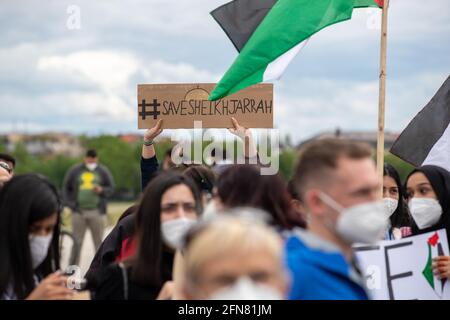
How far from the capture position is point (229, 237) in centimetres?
236

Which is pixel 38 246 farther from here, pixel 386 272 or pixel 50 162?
pixel 50 162

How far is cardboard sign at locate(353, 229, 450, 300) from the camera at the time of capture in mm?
4191

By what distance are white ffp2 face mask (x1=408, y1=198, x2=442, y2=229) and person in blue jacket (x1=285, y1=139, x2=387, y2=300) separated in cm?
182

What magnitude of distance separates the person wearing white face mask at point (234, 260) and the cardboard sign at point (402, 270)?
5.96 feet

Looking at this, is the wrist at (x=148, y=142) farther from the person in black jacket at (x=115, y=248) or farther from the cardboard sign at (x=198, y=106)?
the person in black jacket at (x=115, y=248)

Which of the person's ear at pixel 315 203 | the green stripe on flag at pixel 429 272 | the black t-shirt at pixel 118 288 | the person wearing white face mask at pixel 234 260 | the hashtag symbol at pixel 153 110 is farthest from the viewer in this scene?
the hashtag symbol at pixel 153 110

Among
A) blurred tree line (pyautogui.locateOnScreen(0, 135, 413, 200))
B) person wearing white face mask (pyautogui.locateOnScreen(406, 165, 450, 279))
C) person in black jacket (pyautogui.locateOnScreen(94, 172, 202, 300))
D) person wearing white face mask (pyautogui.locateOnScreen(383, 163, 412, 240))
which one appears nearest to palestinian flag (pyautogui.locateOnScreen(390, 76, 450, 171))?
person wearing white face mask (pyautogui.locateOnScreen(383, 163, 412, 240))

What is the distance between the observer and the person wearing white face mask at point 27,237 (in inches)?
→ 128

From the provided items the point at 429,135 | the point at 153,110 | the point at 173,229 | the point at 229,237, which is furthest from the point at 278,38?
the point at 229,237

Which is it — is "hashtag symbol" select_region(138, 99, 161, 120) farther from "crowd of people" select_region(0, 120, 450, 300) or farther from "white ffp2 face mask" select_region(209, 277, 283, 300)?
"white ffp2 face mask" select_region(209, 277, 283, 300)

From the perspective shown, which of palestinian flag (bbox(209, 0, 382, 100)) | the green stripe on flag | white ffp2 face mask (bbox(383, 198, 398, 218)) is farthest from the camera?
white ffp2 face mask (bbox(383, 198, 398, 218))

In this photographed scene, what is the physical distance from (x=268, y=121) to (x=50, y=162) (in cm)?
9462

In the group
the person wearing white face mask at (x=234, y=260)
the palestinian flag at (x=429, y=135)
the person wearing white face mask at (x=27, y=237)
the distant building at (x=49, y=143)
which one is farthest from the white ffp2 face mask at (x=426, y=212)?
the distant building at (x=49, y=143)
